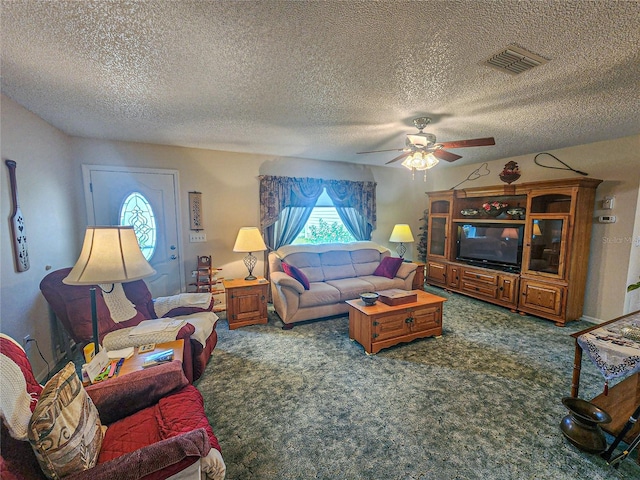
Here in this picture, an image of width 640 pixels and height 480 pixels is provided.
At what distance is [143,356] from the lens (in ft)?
6.18

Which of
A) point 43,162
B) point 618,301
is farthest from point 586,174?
point 43,162

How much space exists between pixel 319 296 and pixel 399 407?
177cm

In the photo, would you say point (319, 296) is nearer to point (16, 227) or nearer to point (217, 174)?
point (217, 174)

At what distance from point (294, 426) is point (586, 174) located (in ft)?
15.6

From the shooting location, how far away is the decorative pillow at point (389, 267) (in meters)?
4.33

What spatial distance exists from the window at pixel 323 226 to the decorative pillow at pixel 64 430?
12.2 feet

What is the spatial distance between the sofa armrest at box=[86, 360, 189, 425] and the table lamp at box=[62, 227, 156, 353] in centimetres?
54

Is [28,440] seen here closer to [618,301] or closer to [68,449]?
[68,449]

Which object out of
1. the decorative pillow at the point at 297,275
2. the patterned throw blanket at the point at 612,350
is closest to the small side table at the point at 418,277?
the decorative pillow at the point at 297,275

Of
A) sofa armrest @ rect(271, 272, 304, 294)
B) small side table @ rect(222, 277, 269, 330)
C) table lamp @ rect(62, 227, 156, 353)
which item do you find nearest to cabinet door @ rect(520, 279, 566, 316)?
sofa armrest @ rect(271, 272, 304, 294)

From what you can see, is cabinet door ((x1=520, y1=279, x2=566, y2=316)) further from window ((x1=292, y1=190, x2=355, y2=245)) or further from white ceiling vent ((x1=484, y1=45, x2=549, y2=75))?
white ceiling vent ((x1=484, y1=45, x2=549, y2=75))

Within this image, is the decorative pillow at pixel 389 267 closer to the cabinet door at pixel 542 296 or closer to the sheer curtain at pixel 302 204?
the sheer curtain at pixel 302 204

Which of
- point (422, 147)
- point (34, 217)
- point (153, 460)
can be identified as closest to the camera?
point (153, 460)

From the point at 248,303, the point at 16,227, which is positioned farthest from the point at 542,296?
the point at 16,227
